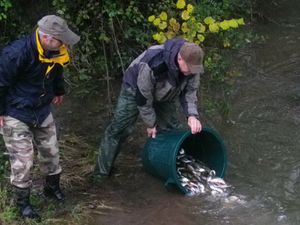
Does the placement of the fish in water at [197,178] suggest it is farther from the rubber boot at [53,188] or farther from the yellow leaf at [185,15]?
the yellow leaf at [185,15]

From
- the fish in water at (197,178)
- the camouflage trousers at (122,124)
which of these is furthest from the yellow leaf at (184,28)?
the fish in water at (197,178)

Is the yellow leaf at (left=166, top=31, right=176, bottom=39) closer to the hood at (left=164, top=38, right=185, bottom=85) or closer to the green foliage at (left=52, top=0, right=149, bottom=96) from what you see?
the green foliage at (left=52, top=0, right=149, bottom=96)

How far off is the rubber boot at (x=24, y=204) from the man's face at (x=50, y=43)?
1.24m

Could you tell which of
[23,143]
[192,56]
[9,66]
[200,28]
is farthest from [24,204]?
[200,28]

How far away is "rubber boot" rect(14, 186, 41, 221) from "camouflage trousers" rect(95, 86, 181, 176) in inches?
42.1

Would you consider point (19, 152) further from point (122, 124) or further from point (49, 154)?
point (122, 124)

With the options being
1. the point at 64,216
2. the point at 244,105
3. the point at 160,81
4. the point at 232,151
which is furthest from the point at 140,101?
the point at 244,105

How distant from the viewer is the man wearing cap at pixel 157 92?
478 centimetres

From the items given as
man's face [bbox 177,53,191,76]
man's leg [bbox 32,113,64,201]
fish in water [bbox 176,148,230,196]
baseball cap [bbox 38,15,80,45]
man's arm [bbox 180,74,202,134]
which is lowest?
fish in water [bbox 176,148,230,196]

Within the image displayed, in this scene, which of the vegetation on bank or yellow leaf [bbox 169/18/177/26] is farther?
the vegetation on bank

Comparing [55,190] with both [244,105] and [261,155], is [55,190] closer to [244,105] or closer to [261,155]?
[261,155]

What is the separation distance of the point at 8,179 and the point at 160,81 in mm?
1734

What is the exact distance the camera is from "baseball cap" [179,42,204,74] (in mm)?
4594

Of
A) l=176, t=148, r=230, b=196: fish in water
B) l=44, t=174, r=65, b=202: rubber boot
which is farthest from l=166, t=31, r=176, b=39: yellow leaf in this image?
l=44, t=174, r=65, b=202: rubber boot
